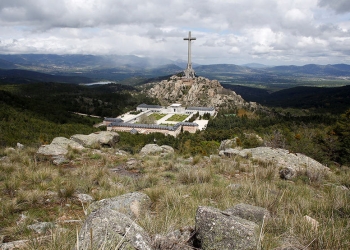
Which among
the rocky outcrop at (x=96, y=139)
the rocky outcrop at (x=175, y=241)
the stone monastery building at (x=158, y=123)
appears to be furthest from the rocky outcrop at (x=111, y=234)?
the stone monastery building at (x=158, y=123)

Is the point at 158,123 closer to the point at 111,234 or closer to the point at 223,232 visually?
the point at 223,232

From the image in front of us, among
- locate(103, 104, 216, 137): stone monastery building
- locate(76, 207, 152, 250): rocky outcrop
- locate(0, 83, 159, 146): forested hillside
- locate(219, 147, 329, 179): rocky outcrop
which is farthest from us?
locate(103, 104, 216, 137): stone monastery building

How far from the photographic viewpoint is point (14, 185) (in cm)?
463

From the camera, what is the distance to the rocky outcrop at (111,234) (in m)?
1.76

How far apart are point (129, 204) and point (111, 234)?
4.61 feet

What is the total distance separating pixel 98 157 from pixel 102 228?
7.29 meters

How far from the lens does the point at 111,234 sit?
1867mm

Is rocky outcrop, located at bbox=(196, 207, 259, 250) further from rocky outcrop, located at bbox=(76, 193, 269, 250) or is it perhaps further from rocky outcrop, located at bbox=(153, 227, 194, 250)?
rocky outcrop, located at bbox=(153, 227, 194, 250)

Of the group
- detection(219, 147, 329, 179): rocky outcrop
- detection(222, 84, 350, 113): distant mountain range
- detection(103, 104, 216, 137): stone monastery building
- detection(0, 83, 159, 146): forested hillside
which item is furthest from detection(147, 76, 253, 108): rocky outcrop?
detection(219, 147, 329, 179): rocky outcrop

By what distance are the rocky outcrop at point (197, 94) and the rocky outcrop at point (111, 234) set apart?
71.2 meters

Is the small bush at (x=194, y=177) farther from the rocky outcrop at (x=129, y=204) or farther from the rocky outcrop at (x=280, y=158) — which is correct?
the rocky outcrop at (x=280, y=158)

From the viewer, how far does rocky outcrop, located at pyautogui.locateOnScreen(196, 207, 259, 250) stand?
197 cm

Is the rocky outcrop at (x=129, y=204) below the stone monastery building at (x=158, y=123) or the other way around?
the other way around

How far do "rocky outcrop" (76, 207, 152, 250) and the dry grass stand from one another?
0.83 feet
